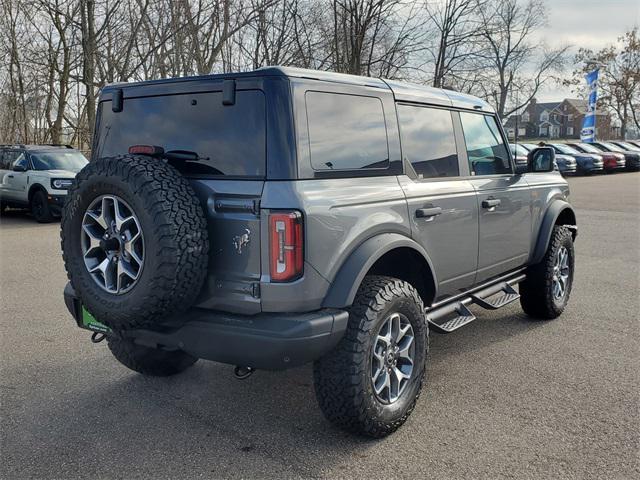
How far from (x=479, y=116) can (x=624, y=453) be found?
2.72 metres

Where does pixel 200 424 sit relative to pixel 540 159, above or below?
below

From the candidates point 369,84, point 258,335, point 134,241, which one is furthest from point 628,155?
point 134,241

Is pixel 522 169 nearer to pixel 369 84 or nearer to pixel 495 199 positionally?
pixel 495 199

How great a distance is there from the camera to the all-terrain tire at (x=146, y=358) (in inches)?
157

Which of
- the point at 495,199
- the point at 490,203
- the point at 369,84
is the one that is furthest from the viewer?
the point at 495,199

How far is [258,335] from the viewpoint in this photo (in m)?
2.84

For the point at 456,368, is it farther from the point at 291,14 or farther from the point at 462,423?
the point at 291,14

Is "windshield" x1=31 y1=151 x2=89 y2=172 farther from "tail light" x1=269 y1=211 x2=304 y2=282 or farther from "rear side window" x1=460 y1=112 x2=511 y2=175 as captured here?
"tail light" x1=269 y1=211 x2=304 y2=282

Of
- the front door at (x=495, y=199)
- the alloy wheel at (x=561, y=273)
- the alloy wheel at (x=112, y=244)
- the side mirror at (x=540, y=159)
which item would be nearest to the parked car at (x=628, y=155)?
the alloy wheel at (x=561, y=273)

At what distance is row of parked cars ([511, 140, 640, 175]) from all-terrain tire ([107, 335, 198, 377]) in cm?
2260

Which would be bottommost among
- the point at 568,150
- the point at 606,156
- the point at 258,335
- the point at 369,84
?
the point at 258,335

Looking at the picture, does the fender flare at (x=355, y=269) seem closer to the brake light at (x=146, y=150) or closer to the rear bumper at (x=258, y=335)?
the rear bumper at (x=258, y=335)

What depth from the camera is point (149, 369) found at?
13.4ft

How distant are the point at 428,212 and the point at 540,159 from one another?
185cm
